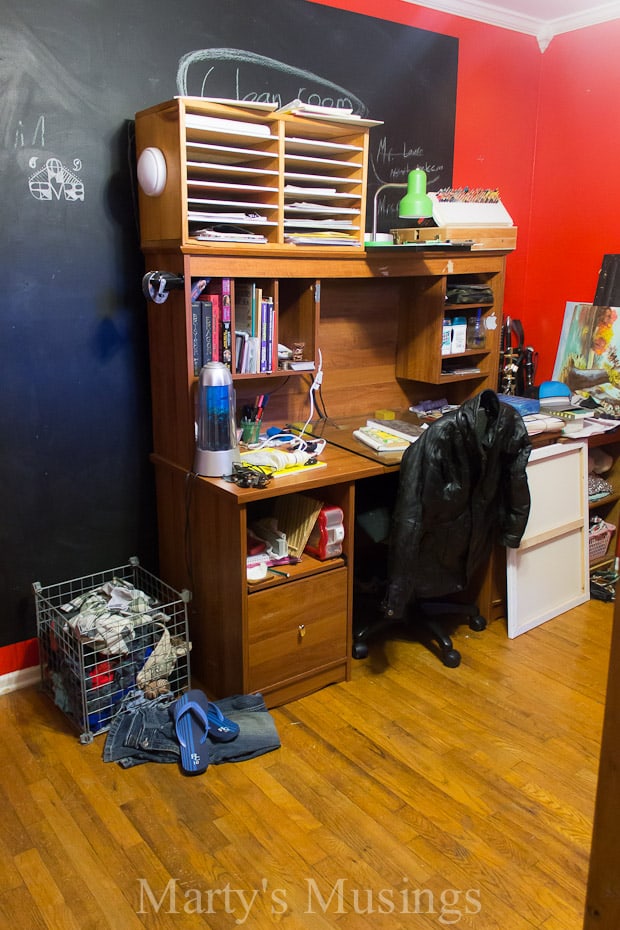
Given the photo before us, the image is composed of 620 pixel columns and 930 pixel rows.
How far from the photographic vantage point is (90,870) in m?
1.95

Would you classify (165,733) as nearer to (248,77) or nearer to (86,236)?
(86,236)

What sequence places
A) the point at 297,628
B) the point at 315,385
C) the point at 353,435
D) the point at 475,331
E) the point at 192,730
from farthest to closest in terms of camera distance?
the point at 475,331, the point at 315,385, the point at 353,435, the point at 297,628, the point at 192,730

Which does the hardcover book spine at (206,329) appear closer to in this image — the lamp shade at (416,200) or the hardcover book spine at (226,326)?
the hardcover book spine at (226,326)

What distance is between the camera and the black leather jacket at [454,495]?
258cm

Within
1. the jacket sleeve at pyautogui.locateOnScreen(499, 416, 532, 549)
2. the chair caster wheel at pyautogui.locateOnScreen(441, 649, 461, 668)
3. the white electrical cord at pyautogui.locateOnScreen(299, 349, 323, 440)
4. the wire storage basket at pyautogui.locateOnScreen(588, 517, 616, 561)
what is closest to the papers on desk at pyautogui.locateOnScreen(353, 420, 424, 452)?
the white electrical cord at pyautogui.locateOnScreen(299, 349, 323, 440)

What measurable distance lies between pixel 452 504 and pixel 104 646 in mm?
1248

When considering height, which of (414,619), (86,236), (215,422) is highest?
(86,236)

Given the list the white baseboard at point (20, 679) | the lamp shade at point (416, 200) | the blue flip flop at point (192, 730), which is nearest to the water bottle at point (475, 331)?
the lamp shade at point (416, 200)

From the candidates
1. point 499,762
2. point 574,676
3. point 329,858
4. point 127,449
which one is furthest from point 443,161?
point 329,858

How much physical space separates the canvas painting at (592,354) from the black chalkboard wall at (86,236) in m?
1.70

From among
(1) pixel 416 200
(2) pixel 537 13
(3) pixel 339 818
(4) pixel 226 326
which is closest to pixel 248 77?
(1) pixel 416 200

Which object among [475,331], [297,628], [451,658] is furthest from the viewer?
[475,331]

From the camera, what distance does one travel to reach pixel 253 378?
2758 millimetres

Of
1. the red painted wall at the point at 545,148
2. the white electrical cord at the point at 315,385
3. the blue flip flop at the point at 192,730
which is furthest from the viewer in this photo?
the red painted wall at the point at 545,148
